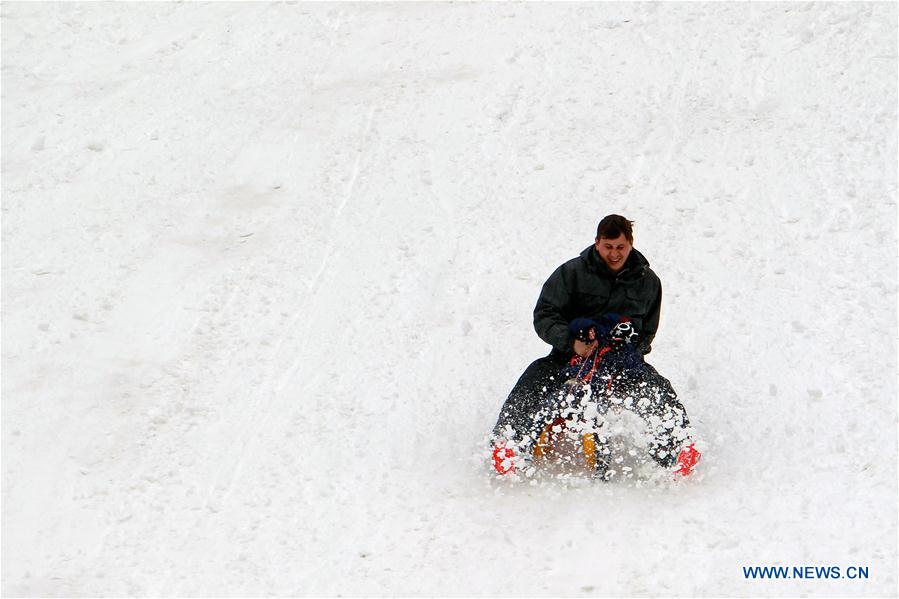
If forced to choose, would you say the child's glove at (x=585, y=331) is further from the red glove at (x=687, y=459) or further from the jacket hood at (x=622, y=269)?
the red glove at (x=687, y=459)

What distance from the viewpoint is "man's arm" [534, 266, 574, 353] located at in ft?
18.2

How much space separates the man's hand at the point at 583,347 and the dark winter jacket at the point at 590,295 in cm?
4

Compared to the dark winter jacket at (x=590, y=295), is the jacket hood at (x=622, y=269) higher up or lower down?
higher up

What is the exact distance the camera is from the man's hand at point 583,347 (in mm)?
5504

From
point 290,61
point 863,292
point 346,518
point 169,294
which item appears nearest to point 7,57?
point 290,61

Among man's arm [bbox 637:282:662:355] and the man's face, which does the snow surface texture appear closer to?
man's arm [bbox 637:282:662:355]

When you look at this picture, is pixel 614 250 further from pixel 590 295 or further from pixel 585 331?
pixel 585 331

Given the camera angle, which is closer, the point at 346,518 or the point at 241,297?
the point at 346,518

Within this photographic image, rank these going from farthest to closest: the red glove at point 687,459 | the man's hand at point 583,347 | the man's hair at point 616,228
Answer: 1. the red glove at point 687,459
2. the man's hand at point 583,347
3. the man's hair at point 616,228

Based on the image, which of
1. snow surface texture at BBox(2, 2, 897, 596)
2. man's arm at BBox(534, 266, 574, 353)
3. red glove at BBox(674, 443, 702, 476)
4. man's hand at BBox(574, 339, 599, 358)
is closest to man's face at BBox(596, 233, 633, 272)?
man's arm at BBox(534, 266, 574, 353)

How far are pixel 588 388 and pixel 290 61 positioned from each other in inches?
250

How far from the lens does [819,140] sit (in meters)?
8.89

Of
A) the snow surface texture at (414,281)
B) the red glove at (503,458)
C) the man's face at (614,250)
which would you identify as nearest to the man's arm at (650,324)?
the man's face at (614,250)

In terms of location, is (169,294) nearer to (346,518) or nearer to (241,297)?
(241,297)
